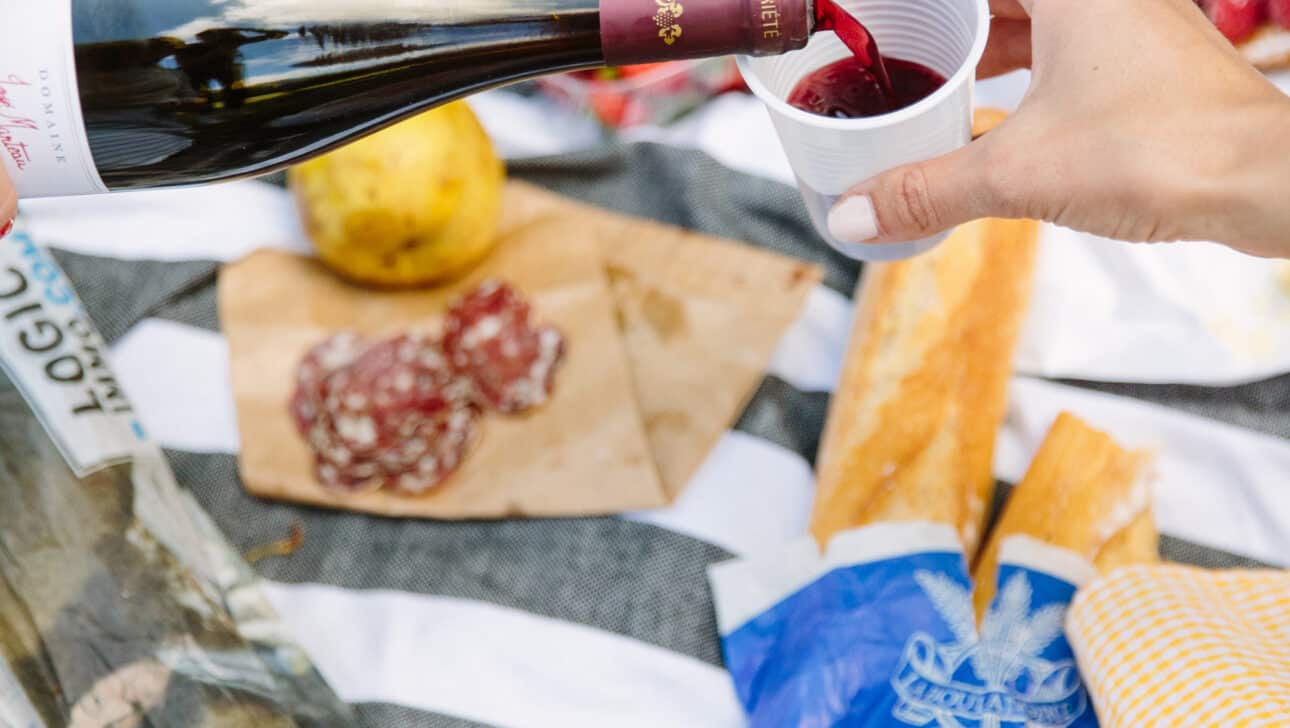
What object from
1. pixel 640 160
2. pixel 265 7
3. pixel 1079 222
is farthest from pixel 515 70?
pixel 640 160

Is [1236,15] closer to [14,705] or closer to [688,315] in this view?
[688,315]

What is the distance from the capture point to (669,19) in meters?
0.48

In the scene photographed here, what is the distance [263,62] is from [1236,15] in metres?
0.82

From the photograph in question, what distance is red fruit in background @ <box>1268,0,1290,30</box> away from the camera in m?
0.94

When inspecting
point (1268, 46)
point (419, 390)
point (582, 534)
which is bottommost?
point (582, 534)

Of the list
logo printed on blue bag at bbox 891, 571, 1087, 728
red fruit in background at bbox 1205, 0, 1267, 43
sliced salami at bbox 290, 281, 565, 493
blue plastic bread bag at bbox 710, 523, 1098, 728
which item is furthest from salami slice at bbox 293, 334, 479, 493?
red fruit in background at bbox 1205, 0, 1267, 43

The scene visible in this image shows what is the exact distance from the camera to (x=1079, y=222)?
1.76 feet

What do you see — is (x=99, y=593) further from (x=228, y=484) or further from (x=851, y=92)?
(x=851, y=92)

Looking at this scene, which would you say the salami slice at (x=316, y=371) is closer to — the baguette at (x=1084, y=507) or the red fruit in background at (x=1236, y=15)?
the baguette at (x=1084, y=507)

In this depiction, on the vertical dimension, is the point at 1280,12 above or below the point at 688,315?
above

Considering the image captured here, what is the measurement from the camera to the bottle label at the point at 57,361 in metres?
0.61

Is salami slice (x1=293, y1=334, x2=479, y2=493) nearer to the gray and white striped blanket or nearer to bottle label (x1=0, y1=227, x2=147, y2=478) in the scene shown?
the gray and white striped blanket

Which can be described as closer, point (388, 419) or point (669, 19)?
point (669, 19)

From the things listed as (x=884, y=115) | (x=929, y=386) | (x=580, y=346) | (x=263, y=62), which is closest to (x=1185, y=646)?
(x=929, y=386)
